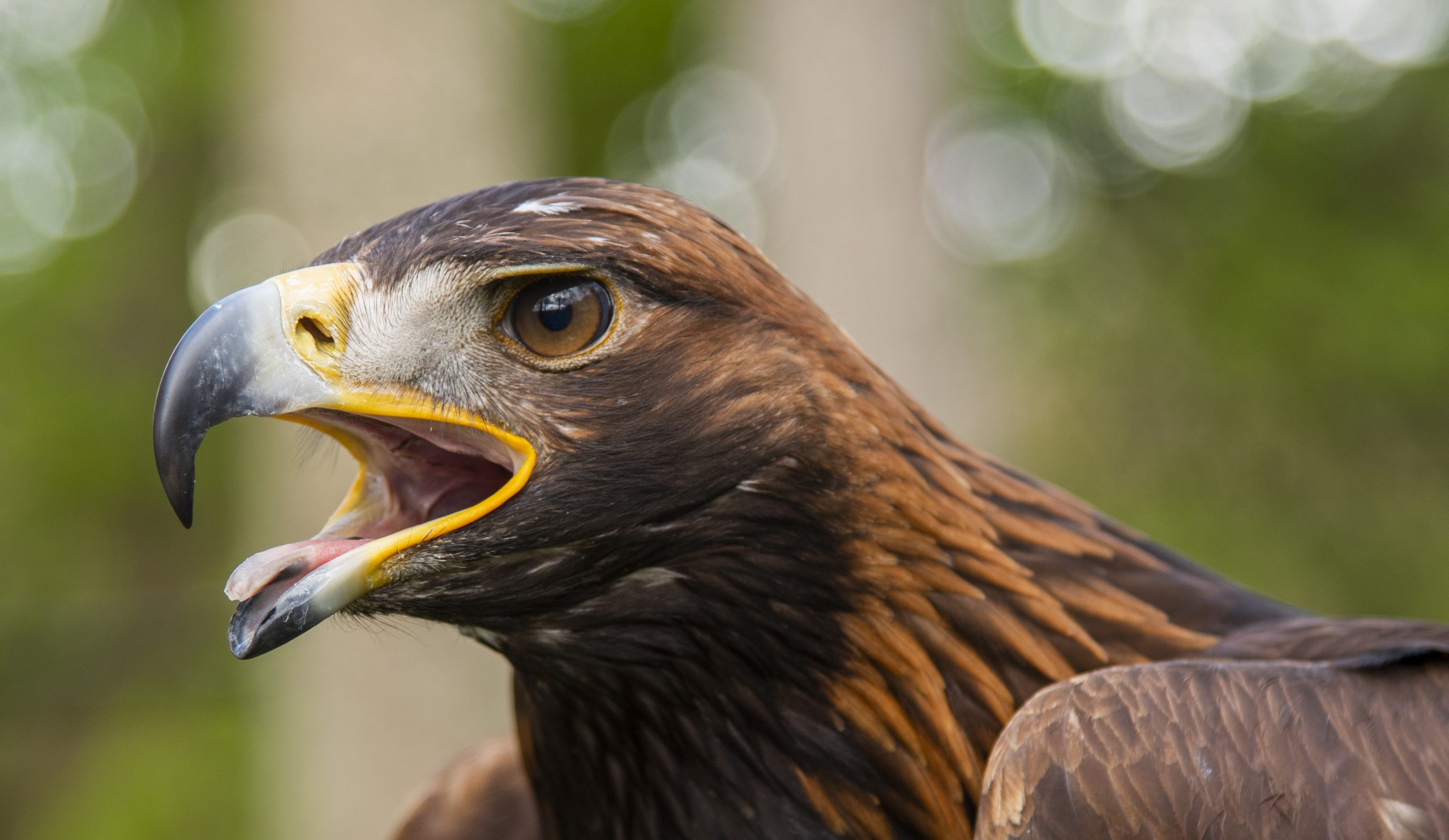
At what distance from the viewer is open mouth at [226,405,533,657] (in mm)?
1622

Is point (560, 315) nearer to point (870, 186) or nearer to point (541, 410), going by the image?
point (541, 410)

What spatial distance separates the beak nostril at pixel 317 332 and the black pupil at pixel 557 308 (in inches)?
11.8

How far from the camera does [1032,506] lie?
7.18 feet

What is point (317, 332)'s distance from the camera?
1.74 meters

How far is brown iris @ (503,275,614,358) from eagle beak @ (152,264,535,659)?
0.49 ft

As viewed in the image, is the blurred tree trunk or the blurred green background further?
the blurred green background

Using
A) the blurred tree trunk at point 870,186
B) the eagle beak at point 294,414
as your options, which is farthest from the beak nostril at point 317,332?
the blurred tree trunk at point 870,186

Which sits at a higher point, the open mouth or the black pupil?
the black pupil

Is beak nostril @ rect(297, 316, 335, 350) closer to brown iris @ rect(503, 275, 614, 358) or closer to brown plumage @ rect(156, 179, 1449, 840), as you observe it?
brown plumage @ rect(156, 179, 1449, 840)

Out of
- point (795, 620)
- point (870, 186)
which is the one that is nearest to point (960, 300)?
point (870, 186)

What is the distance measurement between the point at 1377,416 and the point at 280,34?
10720mm

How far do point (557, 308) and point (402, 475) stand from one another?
416 mm

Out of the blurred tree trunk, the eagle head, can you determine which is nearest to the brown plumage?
the eagle head

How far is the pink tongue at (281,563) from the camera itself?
5.28ft
